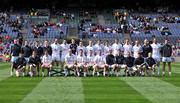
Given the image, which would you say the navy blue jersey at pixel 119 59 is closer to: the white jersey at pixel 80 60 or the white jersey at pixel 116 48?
the white jersey at pixel 116 48

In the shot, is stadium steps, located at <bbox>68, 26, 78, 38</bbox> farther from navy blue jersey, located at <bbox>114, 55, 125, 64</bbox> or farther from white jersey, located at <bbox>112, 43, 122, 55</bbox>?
navy blue jersey, located at <bbox>114, 55, 125, 64</bbox>

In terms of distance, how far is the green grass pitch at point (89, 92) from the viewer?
17734 millimetres

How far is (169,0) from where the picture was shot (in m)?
75.6

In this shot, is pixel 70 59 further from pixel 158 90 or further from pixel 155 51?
pixel 158 90

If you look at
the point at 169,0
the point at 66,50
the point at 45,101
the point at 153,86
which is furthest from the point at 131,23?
the point at 45,101

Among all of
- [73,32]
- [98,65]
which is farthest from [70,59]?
[73,32]

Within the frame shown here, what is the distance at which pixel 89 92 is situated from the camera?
66.5 ft

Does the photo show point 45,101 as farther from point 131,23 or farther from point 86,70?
point 131,23

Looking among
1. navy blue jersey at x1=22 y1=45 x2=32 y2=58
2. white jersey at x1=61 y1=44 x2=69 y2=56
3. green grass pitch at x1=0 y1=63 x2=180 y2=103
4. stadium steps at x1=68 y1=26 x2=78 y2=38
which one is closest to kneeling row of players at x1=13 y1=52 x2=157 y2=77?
navy blue jersey at x1=22 y1=45 x2=32 y2=58

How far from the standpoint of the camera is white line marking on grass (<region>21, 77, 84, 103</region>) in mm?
17609

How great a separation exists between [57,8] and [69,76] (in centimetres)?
4577

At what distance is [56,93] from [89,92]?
54.4 inches

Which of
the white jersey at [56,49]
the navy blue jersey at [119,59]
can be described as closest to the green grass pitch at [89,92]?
the navy blue jersey at [119,59]

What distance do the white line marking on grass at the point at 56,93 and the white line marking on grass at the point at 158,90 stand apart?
2455 mm
